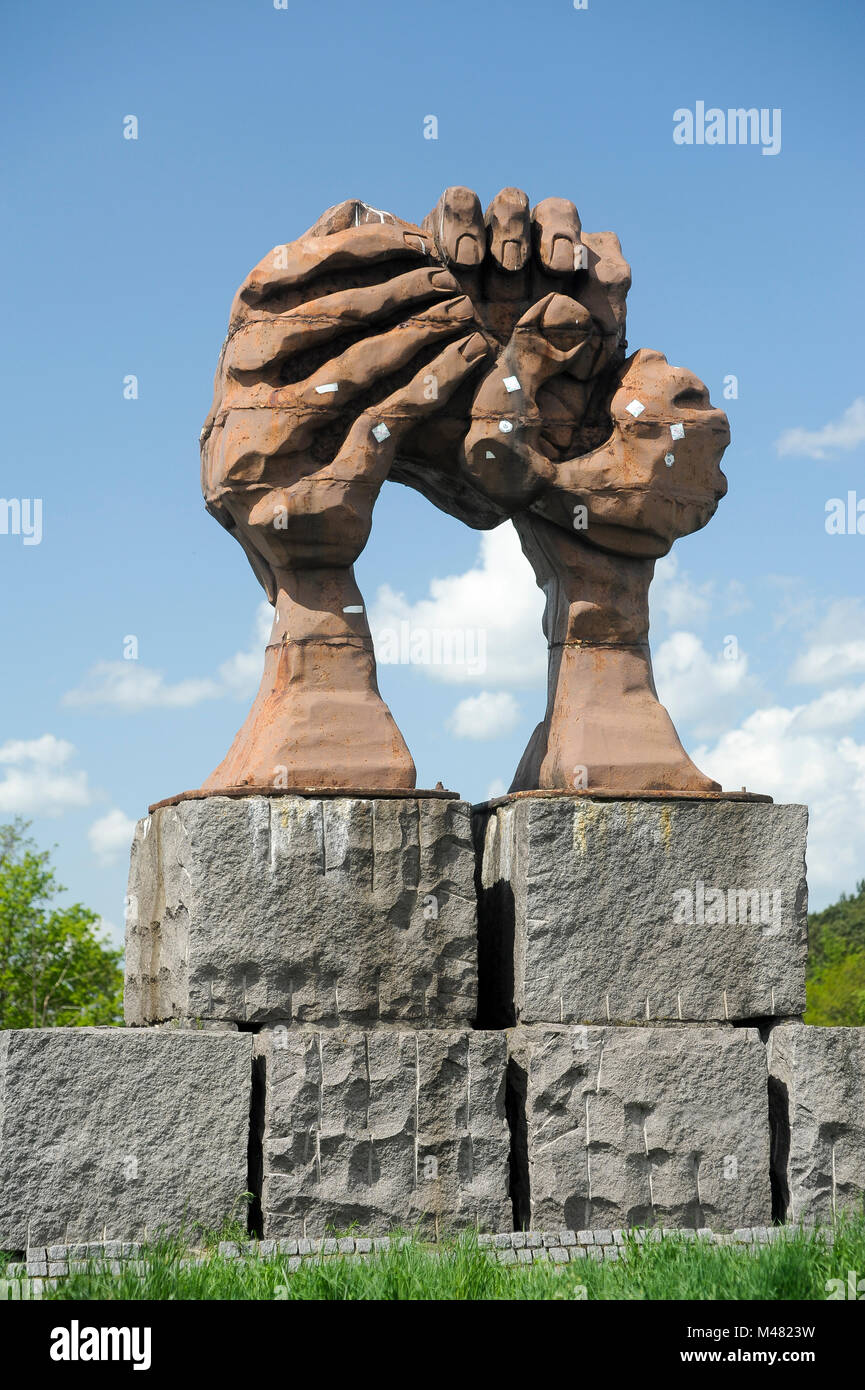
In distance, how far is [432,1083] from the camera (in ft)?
15.7

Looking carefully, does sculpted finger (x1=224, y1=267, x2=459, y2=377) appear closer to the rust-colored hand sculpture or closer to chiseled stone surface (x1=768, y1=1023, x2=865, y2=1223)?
the rust-colored hand sculpture

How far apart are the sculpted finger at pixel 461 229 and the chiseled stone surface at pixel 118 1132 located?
114 inches

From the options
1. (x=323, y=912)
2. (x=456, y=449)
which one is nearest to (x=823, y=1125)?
(x=323, y=912)

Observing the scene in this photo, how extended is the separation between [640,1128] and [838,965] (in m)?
27.9

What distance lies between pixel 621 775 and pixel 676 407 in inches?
56.0

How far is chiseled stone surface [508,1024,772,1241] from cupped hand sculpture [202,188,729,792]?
95cm

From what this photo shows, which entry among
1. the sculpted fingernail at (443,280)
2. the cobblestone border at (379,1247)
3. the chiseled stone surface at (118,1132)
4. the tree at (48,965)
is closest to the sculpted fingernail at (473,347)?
the sculpted fingernail at (443,280)

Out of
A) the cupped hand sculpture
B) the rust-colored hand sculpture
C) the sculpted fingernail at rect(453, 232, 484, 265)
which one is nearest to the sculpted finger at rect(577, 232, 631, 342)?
the cupped hand sculpture

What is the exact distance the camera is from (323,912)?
Answer: 4.87m

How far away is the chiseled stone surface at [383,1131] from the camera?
4.67 metres

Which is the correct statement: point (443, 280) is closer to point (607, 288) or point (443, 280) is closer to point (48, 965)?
point (607, 288)

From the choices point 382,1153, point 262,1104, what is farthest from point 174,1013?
point 382,1153

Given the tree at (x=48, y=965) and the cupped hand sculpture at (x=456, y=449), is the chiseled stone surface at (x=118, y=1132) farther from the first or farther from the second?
the tree at (x=48, y=965)

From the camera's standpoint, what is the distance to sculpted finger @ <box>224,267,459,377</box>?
5340mm
